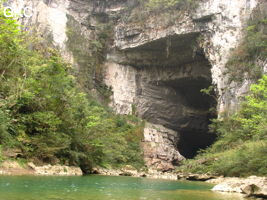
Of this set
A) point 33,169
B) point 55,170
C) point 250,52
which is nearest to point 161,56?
point 250,52

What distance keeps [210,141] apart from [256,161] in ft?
86.0

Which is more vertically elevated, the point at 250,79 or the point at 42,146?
the point at 250,79

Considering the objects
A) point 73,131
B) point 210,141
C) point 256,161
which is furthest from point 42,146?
point 210,141

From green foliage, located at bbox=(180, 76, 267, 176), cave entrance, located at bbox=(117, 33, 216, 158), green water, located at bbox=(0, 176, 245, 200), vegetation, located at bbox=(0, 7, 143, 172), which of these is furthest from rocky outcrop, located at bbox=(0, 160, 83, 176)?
cave entrance, located at bbox=(117, 33, 216, 158)

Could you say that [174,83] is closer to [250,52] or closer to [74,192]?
[250,52]

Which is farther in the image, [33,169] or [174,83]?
[174,83]

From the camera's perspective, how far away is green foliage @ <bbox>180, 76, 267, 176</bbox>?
12383mm

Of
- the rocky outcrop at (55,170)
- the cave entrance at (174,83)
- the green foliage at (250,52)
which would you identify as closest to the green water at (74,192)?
the rocky outcrop at (55,170)

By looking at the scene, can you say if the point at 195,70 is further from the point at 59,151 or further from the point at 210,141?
the point at 59,151

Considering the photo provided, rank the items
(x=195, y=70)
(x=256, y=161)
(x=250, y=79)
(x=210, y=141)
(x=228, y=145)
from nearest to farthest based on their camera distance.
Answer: (x=256, y=161) < (x=228, y=145) < (x=250, y=79) < (x=195, y=70) < (x=210, y=141)

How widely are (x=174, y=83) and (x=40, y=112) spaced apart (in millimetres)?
22941

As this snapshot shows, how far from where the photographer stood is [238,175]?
1441 centimetres

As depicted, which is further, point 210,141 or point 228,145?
point 210,141

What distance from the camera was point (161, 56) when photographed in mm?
31781
